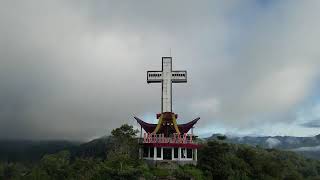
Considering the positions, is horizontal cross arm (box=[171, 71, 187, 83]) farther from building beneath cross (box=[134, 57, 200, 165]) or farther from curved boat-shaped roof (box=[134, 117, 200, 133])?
curved boat-shaped roof (box=[134, 117, 200, 133])

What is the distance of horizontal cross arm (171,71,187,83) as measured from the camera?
6151 cm

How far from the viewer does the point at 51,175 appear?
7181 centimetres

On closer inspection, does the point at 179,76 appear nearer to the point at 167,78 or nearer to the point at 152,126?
the point at 167,78

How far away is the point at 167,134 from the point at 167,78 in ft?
29.3

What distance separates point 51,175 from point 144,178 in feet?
99.3

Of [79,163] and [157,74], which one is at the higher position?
[157,74]

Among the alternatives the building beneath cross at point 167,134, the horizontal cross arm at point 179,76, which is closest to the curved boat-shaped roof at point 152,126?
the building beneath cross at point 167,134

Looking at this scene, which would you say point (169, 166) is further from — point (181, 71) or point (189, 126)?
point (181, 71)

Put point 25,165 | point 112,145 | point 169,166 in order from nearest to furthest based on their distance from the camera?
point 169,166, point 112,145, point 25,165

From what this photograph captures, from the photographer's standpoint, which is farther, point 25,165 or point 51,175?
point 25,165

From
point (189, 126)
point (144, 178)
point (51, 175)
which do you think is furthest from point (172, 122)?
point (51, 175)

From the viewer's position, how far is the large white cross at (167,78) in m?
61.1

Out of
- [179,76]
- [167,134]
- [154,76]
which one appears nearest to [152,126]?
[167,134]

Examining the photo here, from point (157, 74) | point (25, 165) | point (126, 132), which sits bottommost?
point (25, 165)
